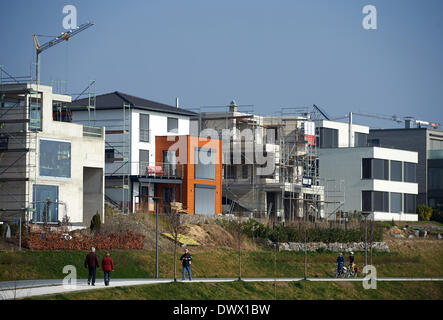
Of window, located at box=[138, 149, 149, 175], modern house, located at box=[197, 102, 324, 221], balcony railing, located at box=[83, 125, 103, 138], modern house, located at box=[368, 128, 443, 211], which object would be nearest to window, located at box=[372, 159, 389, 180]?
modern house, located at box=[197, 102, 324, 221]

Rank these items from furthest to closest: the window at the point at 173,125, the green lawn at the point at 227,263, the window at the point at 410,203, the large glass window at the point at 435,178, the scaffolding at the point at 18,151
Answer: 1. the large glass window at the point at 435,178
2. the window at the point at 410,203
3. the window at the point at 173,125
4. the scaffolding at the point at 18,151
5. the green lawn at the point at 227,263

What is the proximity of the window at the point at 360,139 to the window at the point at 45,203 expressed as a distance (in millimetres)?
49452

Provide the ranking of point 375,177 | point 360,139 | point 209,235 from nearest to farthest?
1. point 209,235
2. point 375,177
3. point 360,139

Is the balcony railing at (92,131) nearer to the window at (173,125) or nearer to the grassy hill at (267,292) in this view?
the window at (173,125)

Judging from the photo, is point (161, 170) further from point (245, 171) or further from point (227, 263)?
point (227, 263)

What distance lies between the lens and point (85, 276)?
3969cm

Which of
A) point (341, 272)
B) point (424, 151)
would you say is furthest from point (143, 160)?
point (424, 151)

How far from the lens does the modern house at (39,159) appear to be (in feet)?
158

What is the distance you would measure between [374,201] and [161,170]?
24039 millimetres

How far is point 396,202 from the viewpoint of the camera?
264 feet

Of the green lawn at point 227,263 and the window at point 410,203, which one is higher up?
the window at point 410,203

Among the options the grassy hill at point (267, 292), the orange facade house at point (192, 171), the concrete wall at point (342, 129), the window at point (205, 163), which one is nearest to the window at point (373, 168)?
the concrete wall at point (342, 129)
